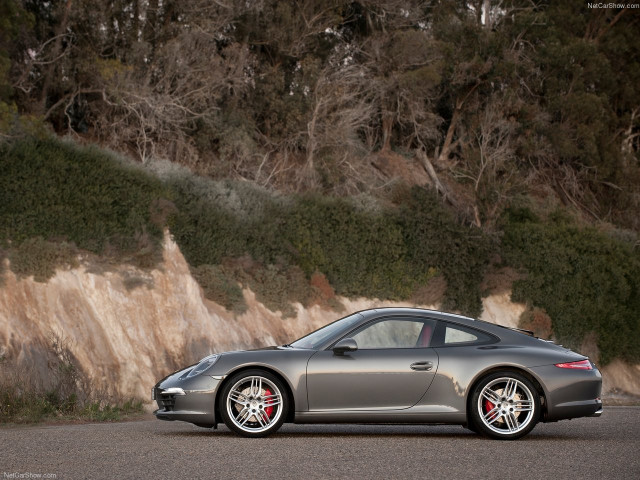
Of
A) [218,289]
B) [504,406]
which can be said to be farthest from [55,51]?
[504,406]

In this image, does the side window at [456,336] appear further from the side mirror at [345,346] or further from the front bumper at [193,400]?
the front bumper at [193,400]

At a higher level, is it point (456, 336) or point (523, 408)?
point (456, 336)

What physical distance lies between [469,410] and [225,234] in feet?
56.0

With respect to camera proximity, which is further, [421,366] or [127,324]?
[127,324]

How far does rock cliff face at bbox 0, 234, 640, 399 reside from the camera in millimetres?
21109

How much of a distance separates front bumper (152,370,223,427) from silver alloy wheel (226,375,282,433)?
19 centimetres

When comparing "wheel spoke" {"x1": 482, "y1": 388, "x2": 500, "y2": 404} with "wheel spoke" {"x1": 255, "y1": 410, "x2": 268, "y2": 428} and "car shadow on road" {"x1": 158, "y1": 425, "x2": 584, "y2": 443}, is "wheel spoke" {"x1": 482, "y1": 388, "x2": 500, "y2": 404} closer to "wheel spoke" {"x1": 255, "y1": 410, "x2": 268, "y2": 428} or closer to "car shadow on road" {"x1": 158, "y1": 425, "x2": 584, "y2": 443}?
"car shadow on road" {"x1": 158, "y1": 425, "x2": 584, "y2": 443}

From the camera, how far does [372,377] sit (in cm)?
1015

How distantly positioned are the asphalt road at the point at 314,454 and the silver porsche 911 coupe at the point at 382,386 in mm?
246

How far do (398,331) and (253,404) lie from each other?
1710 millimetres

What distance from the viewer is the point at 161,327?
23.7 metres

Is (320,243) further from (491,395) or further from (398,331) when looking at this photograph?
(491,395)

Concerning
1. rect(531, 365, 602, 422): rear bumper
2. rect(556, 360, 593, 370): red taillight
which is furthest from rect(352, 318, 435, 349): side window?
rect(556, 360, 593, 370): red taillight

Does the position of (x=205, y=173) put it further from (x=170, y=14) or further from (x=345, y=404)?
(x=345, y=404)
